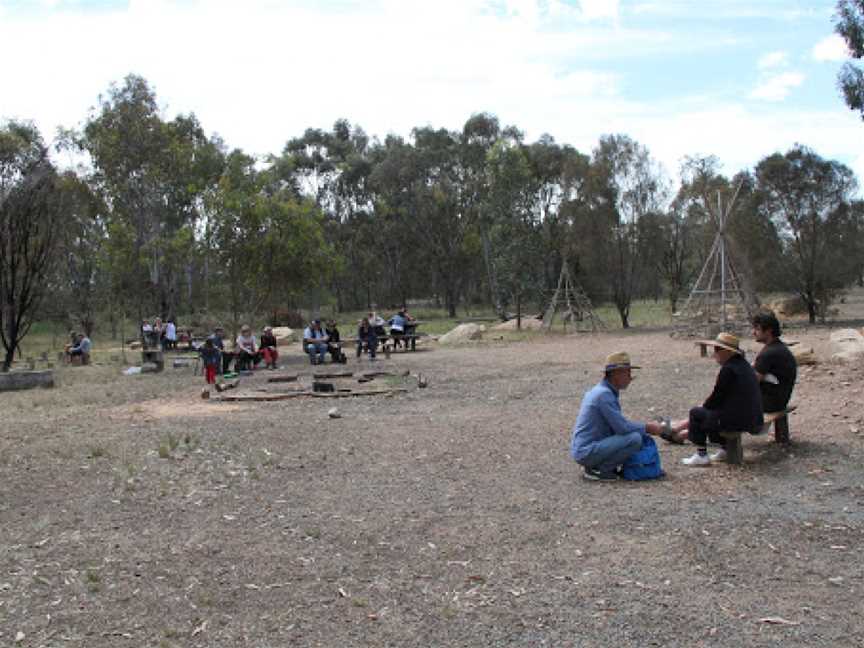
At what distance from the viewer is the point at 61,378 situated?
1936 centimetres

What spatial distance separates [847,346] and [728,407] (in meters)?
9.88

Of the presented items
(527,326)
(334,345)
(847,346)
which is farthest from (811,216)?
(334,345)

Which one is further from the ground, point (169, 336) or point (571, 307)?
point (571, 307)

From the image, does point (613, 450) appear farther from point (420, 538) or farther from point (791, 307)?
point (791, 307)

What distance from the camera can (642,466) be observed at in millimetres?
7020

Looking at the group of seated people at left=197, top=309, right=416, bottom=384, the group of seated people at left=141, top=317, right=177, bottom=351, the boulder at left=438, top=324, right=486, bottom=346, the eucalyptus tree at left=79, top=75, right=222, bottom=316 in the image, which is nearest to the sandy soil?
the group of seated people at left=197, top=309, right=416, bottom=384

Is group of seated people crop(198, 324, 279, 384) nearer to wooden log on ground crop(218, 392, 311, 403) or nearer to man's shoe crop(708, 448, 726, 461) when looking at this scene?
wooden log on ground crop(218, 392, 311, 403)

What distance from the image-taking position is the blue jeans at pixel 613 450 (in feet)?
22.7

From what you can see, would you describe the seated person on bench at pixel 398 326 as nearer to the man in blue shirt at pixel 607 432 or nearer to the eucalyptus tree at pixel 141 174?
the eucalyptus tree at pixel 141 174

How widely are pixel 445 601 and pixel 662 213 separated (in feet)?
102

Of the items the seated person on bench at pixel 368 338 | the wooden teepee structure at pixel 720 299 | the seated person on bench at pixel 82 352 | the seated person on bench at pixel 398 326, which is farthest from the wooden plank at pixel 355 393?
the seated person on bench at pixel 82 352

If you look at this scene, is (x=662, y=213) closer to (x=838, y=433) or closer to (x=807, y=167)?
(x=807, y=167)

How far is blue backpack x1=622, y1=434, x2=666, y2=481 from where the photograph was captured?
23.0 ft

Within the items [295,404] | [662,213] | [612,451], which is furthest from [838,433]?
[662,213]
